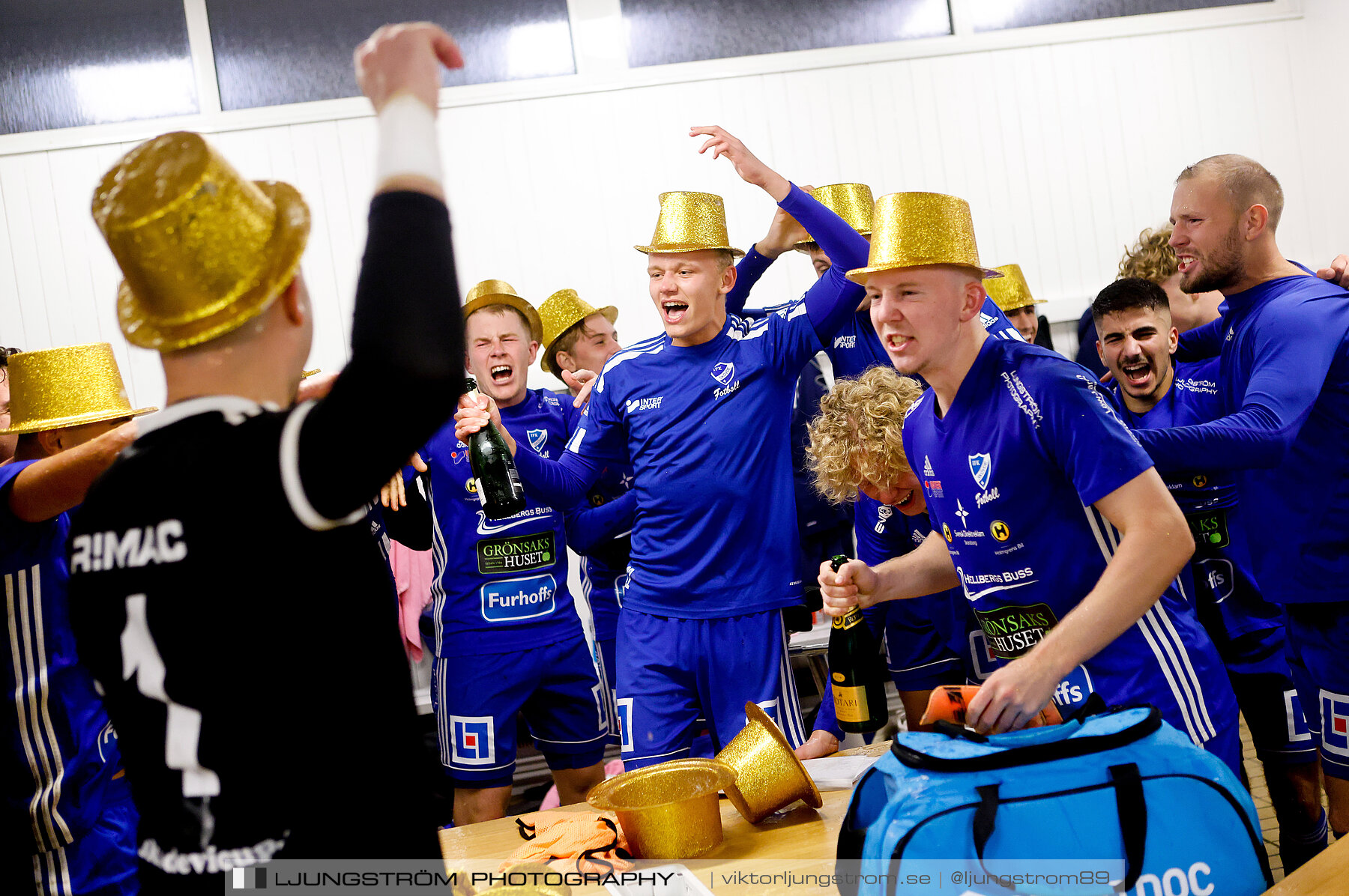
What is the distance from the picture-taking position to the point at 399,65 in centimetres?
94

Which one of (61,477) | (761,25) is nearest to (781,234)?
(61,477)

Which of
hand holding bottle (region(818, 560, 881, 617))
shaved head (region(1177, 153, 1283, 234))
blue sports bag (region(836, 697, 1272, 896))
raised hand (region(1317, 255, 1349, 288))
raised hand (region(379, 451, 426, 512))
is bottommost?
blue sports bag (region(836, 697, 1272, 896))

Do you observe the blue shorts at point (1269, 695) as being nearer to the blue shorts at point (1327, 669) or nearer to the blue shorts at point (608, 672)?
the blue shorts at point (1327, 669)

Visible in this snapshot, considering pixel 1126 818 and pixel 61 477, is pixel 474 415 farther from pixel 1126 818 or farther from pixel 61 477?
pixel 1126 818

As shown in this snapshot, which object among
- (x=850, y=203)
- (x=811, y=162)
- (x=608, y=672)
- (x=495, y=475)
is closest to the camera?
(x=495, y=475)

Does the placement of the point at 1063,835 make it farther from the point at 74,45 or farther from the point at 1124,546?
the point at 74,45

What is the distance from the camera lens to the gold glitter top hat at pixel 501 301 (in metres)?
4.00

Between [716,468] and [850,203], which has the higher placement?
[850,203]

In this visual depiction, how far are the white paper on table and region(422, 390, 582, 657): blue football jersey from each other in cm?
154

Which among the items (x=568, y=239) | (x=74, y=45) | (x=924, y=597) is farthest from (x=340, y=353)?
(x=924, y=597)

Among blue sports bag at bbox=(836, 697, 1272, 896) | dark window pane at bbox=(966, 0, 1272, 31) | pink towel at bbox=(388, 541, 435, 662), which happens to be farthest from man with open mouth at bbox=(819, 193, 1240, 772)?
dark window pane at bbox=(966, 0, 1272, 31)

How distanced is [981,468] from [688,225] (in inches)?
64.6

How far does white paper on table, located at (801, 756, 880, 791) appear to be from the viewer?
2.19 meters

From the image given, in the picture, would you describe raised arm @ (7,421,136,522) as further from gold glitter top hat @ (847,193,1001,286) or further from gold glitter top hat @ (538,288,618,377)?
gold glitter top hat @ (538,288,618,377)
